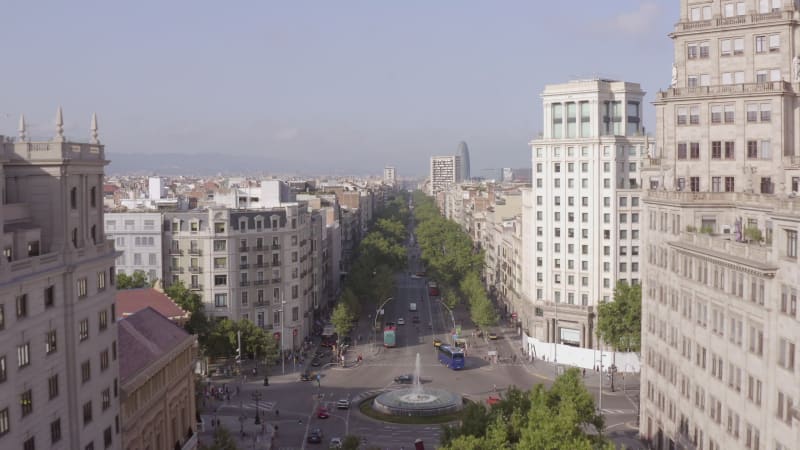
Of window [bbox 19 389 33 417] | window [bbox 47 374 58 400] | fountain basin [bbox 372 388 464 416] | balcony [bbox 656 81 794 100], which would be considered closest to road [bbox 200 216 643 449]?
fountain basin [bbox 372 388 464 416]

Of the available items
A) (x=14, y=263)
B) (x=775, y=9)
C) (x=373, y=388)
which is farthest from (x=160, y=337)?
(x=775, y=9)

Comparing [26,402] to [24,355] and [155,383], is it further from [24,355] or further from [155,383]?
[155,383]

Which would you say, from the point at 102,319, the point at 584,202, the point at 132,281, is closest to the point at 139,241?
the point at 132,281

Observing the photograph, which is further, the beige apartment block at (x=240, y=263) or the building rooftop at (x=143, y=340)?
the beige apartment block at (x=240, y=263)

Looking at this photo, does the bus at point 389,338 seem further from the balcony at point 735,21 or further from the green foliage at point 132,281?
the balcony at point 735,21

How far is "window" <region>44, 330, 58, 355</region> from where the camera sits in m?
41.1

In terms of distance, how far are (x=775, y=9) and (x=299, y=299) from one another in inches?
2803

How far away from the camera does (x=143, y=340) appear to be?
5738 cm

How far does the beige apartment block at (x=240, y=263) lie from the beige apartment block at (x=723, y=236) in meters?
52.6

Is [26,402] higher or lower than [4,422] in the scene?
higher

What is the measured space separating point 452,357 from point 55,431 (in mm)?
64738

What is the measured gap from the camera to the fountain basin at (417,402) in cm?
8094

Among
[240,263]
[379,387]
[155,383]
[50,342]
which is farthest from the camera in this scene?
[240,263]

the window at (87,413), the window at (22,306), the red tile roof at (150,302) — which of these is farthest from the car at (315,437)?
the window at (22,306)
